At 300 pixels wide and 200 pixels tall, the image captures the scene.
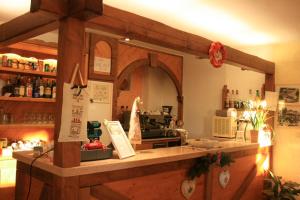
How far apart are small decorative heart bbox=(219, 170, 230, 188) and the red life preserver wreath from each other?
1.14 meters

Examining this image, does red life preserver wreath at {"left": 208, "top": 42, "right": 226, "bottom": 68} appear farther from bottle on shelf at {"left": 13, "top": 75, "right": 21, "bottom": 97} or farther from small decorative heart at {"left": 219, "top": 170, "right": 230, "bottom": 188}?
bottle on shelf at {"left": 13, "top": 75, "right": 21, "bottom": 97}

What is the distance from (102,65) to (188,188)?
2508 millimetres

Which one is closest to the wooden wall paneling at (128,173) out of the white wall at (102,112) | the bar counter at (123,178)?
the bar counter at (123,178)

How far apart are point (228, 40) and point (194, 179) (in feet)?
7.99

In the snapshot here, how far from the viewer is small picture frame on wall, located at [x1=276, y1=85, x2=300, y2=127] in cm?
420

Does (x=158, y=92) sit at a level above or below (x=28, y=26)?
below

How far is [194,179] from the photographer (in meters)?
2.75

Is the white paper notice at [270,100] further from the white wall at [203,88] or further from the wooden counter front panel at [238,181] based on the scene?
the wooden counter front panel at [238,181]

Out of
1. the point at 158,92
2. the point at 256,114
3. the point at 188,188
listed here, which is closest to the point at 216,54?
the point at 256,114

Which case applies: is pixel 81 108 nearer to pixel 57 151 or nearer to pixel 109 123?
pixel 57 151

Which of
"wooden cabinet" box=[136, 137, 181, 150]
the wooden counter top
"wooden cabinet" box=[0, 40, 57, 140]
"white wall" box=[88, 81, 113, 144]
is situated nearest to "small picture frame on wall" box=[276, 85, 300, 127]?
"wooden cabinet" box=[136, 137, 181, 150]

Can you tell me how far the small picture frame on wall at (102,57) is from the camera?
4.39 meters

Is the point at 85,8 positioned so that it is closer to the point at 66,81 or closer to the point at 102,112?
the point at 66,81

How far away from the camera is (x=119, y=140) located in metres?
2.25
